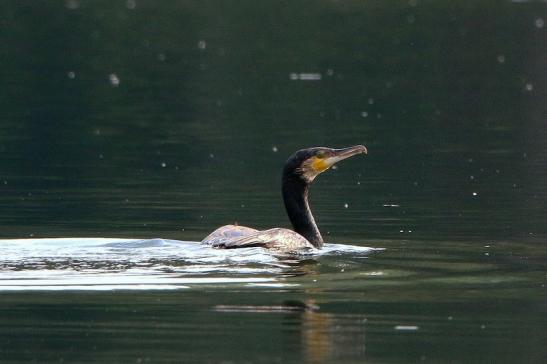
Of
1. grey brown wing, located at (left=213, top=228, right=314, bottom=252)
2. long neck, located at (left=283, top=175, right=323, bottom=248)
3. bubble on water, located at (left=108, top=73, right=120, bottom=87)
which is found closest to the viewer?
grey brown wing, located at (left=213, top=228, right=314, bottom=252)

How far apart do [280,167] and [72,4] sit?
133 ft

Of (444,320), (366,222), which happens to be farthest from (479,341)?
(366,222)

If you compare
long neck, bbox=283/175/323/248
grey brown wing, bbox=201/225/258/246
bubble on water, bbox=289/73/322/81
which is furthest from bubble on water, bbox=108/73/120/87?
grey brown wing, bbox=201/225/258/246

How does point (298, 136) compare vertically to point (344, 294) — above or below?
above

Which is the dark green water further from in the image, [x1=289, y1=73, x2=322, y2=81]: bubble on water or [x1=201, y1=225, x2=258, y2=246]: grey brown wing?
[x1=201, y1=225, x2=258, y2=246]: grey brown wing

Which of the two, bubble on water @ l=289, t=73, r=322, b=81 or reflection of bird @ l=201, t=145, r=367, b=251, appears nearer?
reflection of bird @ l=201, t=145, r=367, b=251

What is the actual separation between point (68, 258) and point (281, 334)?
11.4 feet

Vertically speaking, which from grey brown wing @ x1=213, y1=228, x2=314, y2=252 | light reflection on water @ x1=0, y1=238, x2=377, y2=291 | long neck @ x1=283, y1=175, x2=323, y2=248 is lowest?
light reflection on water @ x1=0, y1=238, x2=377, y2=291

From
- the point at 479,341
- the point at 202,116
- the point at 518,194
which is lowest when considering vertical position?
the point at 479,341

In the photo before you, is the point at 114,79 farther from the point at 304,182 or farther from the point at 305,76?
the point at 304,182

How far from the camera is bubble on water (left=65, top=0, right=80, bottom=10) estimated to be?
60.1 m

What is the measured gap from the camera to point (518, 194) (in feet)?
63.8

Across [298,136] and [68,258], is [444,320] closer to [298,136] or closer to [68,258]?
[68,258]

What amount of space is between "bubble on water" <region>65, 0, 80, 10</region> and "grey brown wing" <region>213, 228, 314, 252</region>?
45655mm
